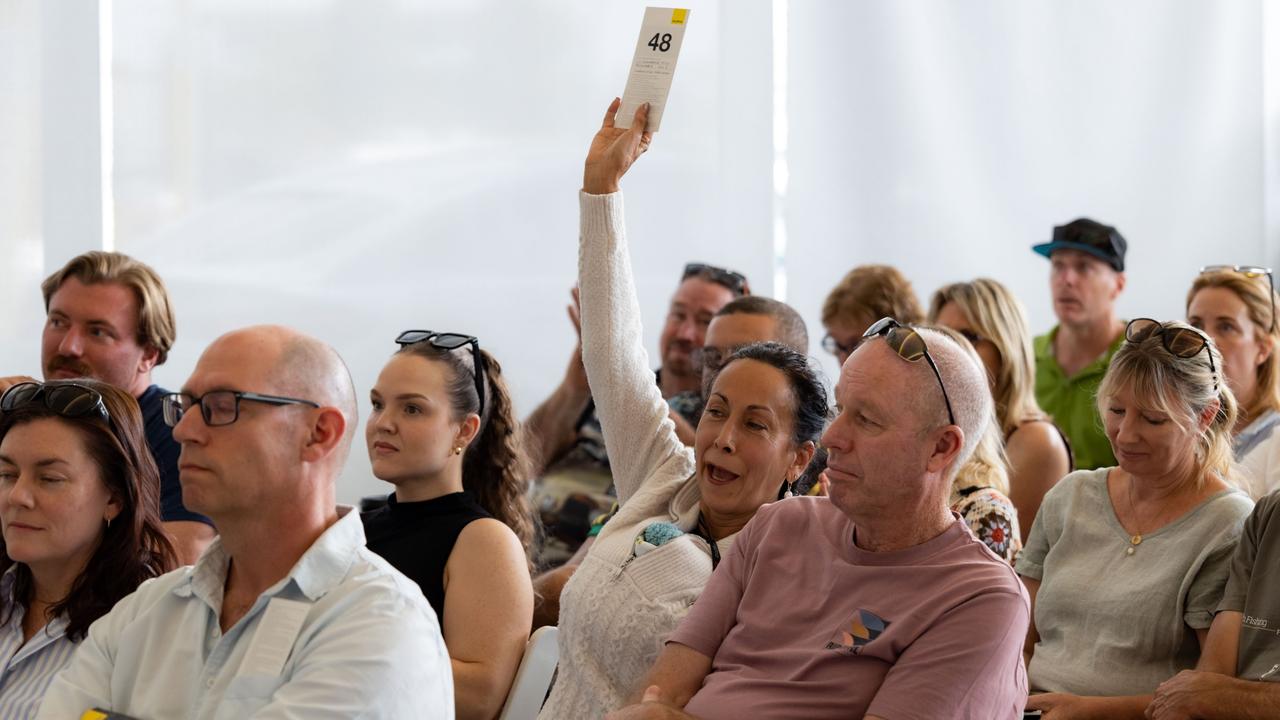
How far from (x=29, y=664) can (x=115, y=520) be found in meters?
0.27

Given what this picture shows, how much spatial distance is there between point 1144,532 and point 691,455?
0.91 m

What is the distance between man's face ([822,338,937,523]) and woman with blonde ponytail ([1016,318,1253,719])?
757mm

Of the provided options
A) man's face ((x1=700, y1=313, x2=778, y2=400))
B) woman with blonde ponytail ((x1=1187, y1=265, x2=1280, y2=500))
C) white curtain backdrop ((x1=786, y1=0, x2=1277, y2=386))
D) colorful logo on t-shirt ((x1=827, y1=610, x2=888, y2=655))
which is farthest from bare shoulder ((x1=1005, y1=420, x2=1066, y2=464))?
white curtain backdrop ((x1=786, y1=0, x2=1277, y2=386))

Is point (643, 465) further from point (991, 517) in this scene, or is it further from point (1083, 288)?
point (1083, 288)

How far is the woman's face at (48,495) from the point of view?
223 cm

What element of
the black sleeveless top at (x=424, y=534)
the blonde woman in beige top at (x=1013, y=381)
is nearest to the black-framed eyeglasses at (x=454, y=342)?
the black sleeveless top at (x=424, y=534)

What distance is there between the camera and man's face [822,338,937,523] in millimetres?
1968

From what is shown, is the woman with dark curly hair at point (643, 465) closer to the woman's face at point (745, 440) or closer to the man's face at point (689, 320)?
the woman's face at point (745, 440)

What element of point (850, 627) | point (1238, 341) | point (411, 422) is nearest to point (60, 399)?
point (411, 422)

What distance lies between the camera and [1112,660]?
255 centimetres

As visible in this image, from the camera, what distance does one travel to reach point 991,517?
2.85 m

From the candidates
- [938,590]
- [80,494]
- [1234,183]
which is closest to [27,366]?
[80,494]

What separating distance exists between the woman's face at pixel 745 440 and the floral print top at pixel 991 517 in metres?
0.66

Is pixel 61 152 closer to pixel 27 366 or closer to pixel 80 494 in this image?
pixel 27 366
